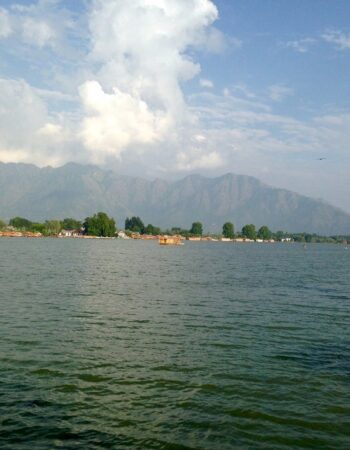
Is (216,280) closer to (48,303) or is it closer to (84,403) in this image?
(48,303)

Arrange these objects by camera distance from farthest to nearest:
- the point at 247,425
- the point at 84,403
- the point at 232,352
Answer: the point at 232,352
the point at 84,403
the point at 247,425

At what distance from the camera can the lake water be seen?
13.2 meters

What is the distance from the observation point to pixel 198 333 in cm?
2625

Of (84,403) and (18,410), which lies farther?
(84,403)

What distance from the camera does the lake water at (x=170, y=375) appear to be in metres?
13.2

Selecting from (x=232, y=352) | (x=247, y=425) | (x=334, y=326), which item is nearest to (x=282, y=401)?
(x=247, y=425)

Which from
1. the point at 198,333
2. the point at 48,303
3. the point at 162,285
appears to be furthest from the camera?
the point at 162,285

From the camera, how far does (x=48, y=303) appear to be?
34406 millimetres

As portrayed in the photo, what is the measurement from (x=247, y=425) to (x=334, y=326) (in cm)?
1823

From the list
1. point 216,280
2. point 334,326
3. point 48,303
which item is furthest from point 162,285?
point 334,326

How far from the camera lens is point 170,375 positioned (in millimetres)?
18328

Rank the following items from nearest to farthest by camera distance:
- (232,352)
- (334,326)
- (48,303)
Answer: (232,352) → (334,326) → (48,303)

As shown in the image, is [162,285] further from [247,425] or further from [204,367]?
[247,425]

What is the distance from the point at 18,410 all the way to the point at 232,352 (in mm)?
11242
